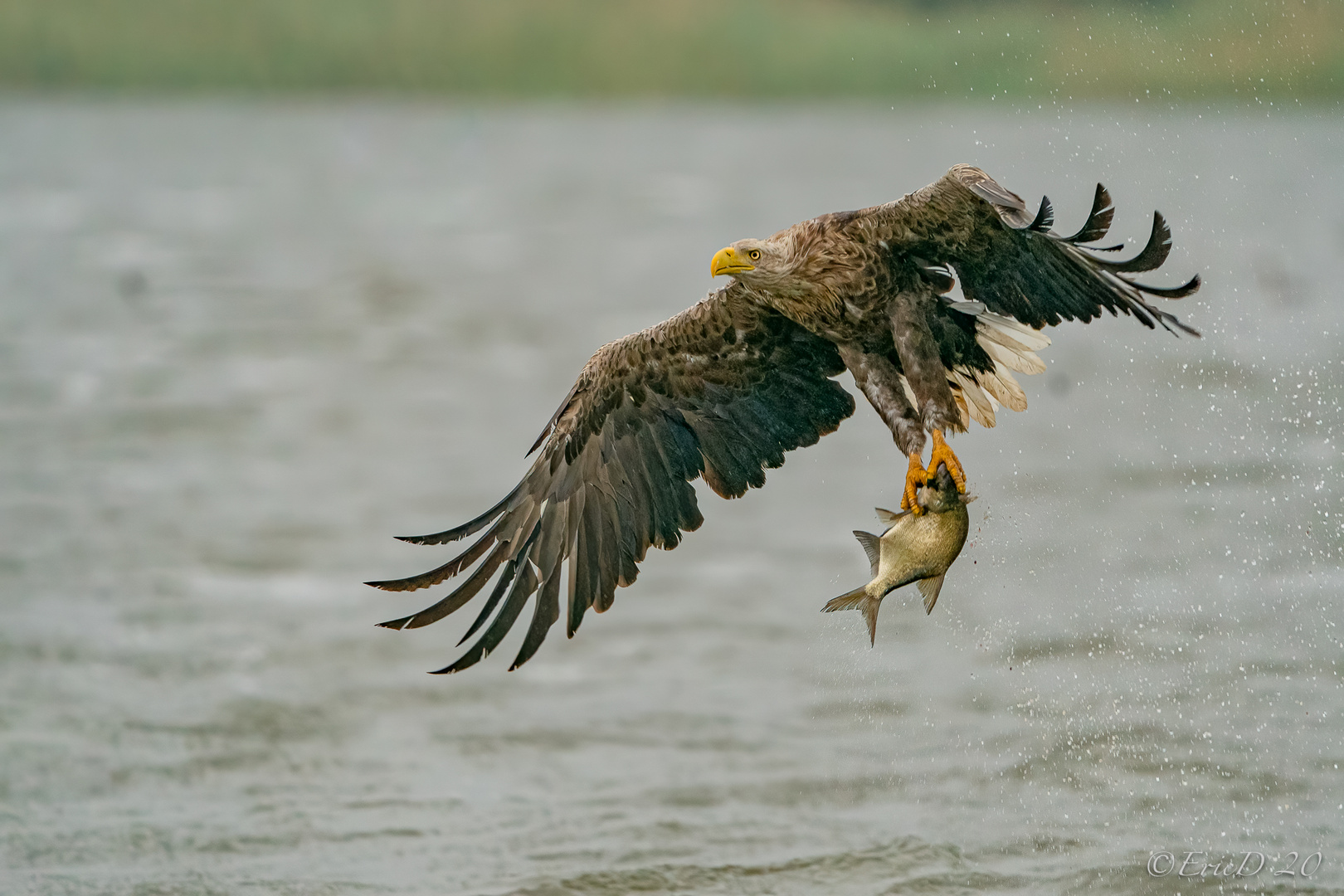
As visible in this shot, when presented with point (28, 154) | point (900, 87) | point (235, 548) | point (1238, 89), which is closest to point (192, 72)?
point (28, 154)

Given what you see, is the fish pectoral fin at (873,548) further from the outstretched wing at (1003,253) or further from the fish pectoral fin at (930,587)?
the outstretched wing at (1003,253)

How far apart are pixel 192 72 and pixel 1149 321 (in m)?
97.8

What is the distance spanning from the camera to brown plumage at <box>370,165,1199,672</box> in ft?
22.3

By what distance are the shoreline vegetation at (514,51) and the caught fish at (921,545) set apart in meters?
75.1

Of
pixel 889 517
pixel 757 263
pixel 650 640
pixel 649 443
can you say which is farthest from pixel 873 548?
pixel 650 640

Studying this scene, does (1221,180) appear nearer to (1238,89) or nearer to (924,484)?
(1238,89)

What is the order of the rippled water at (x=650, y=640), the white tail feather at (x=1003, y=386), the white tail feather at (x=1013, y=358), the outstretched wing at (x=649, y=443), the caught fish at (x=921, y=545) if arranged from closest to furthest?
the caught fish at (x=921, y=545) → the white tail feather at (x=1013, y=358) → the white tail feather at (x=1003, y=386) → the outstretched wing at (x=649, y=443) → the rippled water at (x=650, y=640)

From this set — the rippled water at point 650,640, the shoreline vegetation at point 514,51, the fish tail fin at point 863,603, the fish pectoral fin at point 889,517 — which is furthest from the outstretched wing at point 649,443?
the shoreline vegetation at point 514,51

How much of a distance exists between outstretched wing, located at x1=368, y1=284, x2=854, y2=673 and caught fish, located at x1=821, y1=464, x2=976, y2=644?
1433mm

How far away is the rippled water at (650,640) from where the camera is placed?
32.8ft

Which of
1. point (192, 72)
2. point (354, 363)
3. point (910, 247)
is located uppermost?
point (192, 72)

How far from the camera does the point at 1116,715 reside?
11398 millimetres

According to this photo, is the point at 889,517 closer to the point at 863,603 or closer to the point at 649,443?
the point at 863,603

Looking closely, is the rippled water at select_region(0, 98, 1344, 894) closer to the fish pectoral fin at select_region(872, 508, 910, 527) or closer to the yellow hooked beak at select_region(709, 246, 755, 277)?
the fish pectoral fin at select_region(872, 508, 910, 527)
